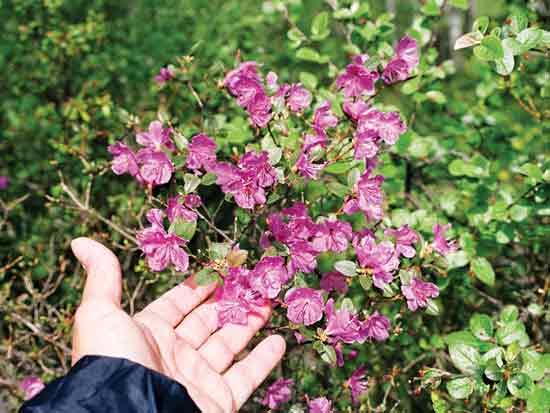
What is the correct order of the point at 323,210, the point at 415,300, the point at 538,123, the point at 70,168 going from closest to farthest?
the point at 415,300 → the point at 323,210 → the point at 538,123 → the point at 70,168

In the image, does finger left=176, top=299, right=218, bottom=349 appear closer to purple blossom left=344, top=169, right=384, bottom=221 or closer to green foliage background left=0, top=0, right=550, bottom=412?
green foliage background left=0, top=0, right=550, bottom=412

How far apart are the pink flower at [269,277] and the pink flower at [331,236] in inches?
4.3

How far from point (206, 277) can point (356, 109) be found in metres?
0.60

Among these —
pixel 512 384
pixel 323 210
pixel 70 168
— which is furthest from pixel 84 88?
pixel 512 384

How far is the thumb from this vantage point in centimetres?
180

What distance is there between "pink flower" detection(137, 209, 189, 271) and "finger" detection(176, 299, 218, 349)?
320mm

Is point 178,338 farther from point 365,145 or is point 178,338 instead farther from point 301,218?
point 365,145

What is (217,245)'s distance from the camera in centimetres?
180

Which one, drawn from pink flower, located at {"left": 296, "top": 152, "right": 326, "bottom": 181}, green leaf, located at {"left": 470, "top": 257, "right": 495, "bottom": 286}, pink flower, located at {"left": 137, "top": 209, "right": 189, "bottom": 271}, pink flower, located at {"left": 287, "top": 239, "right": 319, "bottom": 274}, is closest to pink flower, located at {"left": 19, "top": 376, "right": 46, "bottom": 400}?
pink flower, located at {"left": 137, "top": 209, "right": 189, "bottom": 271}

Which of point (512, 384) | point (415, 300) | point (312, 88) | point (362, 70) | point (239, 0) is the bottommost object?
point (239, 0)

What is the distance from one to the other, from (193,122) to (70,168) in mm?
1010

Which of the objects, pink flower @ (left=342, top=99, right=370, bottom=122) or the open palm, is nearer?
the open palm

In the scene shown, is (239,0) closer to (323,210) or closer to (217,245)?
(323,210)

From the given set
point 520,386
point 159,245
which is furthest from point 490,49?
point 159,245
